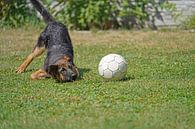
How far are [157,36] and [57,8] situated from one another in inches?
160

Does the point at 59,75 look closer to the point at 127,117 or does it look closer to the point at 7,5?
the point at 127,117

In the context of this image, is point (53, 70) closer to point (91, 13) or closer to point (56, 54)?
point (56, 54)

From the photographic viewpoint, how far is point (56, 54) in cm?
955

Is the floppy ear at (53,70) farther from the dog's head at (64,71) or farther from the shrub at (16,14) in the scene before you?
the shrub at (16,14)

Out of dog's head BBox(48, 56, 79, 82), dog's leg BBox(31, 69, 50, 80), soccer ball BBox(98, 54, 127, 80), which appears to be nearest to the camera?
soccer ball BBox(98, 54, 127, 80)

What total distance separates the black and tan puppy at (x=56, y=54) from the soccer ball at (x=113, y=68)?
0.52 meters

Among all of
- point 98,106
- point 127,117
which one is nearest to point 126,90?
point 98,106

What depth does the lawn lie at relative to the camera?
6.44 metres

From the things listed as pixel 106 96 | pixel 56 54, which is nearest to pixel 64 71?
pixel 56 54

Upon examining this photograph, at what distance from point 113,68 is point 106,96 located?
1094 mm

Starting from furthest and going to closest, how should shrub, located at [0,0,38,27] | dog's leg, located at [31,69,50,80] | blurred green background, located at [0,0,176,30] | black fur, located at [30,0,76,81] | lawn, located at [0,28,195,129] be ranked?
shrub, located at [0,0,38,27] < blurred green background, located at [0,0,176,30] < dog's leg, located at [31,69,50,80] < black fur, located at [30,0,76,81] < lawn, located at [0,28,195,129]

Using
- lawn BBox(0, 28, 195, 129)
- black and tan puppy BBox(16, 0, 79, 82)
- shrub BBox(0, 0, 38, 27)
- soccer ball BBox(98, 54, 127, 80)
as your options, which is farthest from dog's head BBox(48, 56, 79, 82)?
shrub BBox(0, 0, 38, 27)

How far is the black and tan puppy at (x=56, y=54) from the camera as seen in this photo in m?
9.03

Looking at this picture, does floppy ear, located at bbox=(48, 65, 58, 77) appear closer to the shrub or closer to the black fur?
the black fur
